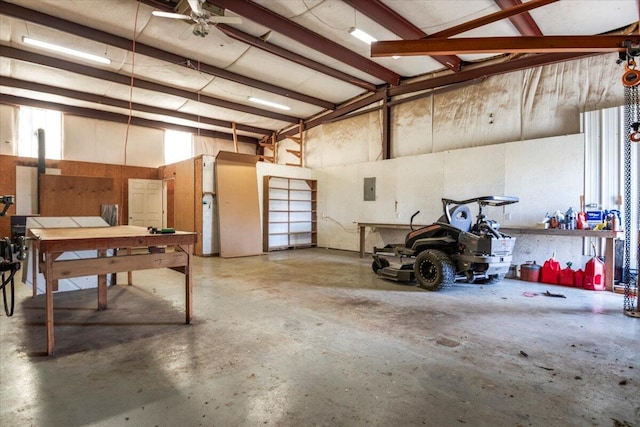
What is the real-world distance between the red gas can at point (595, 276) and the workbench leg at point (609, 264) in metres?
0.05

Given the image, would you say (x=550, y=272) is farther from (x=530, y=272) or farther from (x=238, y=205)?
(x=238, y=205)

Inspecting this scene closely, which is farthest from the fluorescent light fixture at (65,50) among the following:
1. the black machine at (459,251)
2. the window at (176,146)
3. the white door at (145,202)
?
the black machine at (459,251)

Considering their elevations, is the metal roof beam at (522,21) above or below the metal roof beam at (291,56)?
below

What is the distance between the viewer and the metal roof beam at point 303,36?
195 inches

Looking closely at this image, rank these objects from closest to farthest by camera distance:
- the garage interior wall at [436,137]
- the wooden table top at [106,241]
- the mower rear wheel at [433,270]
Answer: the wooden table top at [106,241] → the mower rear wheel at [433,270] → the garage interior wall at [436,137]

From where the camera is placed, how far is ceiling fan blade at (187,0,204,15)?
161 inches

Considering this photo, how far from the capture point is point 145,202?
9.86m

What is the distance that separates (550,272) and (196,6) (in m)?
6.45

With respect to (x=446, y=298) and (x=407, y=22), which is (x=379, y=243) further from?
(x=407, y=22)

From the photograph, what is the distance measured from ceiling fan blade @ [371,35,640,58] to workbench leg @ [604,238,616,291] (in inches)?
105

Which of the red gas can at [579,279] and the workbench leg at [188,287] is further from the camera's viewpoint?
the red gas can at [579,279]

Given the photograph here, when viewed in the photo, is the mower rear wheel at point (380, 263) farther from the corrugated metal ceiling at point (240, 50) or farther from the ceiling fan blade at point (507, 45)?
the corrugated metal ceiling at point (240, 50)

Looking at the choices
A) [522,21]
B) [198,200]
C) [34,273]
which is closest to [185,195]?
[198,200]

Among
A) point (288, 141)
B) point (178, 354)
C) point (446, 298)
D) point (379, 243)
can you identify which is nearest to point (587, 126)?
point (446, 298)
